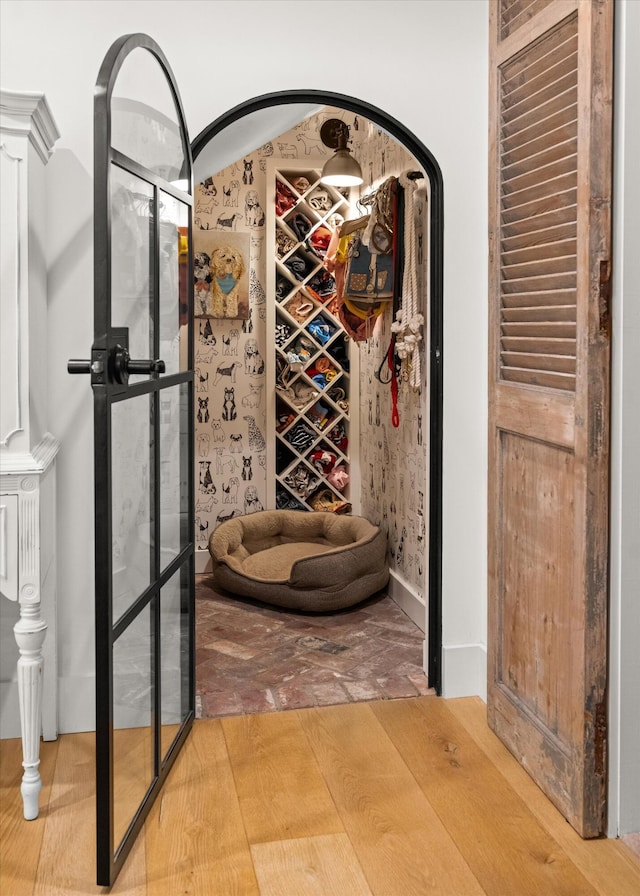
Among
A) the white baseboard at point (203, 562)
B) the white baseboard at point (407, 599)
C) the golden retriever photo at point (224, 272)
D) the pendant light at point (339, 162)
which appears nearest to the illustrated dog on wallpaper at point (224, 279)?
the golden retriever photo at point (224, 272)

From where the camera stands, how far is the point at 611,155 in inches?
78.2

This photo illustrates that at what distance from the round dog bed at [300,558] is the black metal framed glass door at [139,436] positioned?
1.23 m

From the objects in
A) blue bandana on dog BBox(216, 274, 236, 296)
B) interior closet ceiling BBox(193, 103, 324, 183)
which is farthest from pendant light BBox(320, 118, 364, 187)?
blue bandana on dog BBox(216, 274, 236, 296)

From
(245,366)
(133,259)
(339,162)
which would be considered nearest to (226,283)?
(245,366)

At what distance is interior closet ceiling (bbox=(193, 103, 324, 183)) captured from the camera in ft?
10.0

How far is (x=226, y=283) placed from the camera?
466 cm

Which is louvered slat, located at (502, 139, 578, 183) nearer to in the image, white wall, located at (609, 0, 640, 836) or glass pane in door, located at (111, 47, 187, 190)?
white wall, located at (609, 0, 640, 836)

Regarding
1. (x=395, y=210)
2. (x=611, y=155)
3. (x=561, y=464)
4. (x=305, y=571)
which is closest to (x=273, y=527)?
(x=305, y=571)

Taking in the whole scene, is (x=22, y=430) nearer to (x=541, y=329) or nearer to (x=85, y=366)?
(x=85, y=366)

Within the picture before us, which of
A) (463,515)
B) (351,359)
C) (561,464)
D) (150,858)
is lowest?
(150,858)

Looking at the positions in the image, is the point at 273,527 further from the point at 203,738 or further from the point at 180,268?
the point at 180,268

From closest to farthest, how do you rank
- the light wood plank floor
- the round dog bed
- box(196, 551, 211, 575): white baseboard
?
the light wood plank floor, the round dog bed, box(196, 551, 211, 575): white baseboard

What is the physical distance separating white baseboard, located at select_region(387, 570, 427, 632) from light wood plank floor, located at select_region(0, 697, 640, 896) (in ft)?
2.97

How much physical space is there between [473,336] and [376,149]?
5.96 ft
